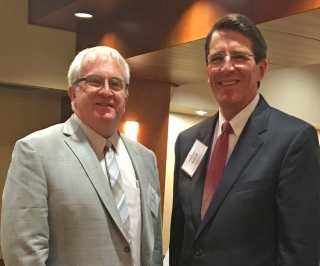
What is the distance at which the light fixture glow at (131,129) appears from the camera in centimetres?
601

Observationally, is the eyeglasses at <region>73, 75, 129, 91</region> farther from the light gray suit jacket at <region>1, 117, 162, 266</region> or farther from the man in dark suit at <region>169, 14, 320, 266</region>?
the man in dark suit at <region>169, 14, 320, 266</region>

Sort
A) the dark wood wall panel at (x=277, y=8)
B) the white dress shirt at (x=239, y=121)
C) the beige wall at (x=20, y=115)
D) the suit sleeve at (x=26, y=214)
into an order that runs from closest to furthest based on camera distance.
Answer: the suit sleeve at (x=26, y=214) < the white dress shirt at (x=239, y=121) < the dark wood wall panel at (x=277, y=8) < the beige wall at (x=20, y=115)

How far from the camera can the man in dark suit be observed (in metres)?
1.82

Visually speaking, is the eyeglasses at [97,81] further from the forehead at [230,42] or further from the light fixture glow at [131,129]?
the light fixture glow at [131,129]

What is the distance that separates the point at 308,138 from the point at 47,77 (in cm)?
465

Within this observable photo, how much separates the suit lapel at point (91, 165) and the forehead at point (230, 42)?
664mm

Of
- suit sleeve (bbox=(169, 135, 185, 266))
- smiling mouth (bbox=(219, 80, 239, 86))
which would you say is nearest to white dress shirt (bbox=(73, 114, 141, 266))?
suit sleeve (bbox=(169, 135, 185, 266))

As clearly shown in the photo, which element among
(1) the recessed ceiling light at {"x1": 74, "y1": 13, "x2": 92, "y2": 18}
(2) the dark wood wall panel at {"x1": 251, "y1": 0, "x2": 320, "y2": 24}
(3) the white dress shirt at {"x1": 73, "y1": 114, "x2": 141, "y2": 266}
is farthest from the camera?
(1) the recessed ceiling light at {"x1": 74, "y1": 13, "x2": 92, "y2": 18}

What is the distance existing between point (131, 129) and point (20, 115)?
149 cm

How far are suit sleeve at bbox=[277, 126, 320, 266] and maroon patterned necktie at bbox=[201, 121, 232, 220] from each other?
28 cm

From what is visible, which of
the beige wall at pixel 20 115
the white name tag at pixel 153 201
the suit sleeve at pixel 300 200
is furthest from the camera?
the beige wall at pixel 20 115

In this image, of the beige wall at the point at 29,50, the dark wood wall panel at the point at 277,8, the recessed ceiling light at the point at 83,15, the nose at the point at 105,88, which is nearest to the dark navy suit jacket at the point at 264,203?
the nose at the point at 105,88

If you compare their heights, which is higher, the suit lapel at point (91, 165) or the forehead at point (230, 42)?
the forehead at point (230, 42)

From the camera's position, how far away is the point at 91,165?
6.83 ft
